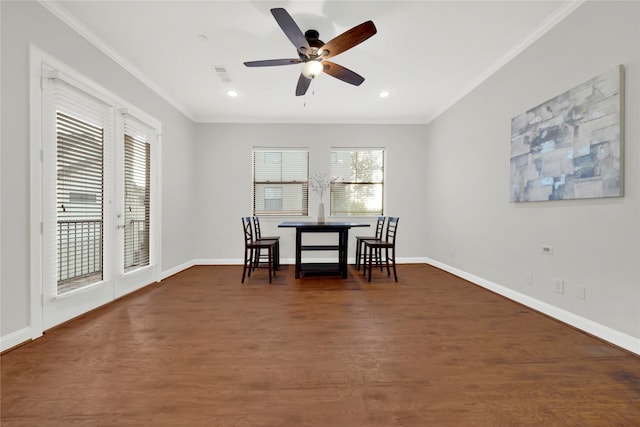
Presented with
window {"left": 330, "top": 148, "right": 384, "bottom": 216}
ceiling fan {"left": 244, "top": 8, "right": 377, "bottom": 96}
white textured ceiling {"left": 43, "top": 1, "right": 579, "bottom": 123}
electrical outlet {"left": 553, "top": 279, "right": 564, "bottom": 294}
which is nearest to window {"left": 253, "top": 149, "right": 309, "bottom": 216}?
window {"left": 330, "top": 148, "right": 384, "bottom": 216}

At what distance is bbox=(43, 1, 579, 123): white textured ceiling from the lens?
2.34 m

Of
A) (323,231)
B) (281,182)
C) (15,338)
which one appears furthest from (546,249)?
(15,338)

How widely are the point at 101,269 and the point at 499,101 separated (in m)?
5.14

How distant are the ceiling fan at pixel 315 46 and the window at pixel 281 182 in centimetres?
227

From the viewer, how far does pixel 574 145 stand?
2229 mm

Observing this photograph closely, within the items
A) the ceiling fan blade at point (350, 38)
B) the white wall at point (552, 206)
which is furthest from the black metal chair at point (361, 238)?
the ceiling fan blade at point (350, 38)

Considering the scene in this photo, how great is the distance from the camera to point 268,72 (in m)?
3.38

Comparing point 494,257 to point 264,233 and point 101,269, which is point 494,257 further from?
point 101,269

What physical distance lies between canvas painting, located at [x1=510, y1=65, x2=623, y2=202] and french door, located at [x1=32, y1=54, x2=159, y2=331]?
455 cm

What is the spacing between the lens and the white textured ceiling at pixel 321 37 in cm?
234

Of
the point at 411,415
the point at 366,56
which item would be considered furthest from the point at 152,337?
the point at 366,56

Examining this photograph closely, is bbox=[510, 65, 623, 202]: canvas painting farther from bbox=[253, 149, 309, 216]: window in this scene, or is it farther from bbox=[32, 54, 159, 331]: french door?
bbox=[32, 54, 159, 331]: french door

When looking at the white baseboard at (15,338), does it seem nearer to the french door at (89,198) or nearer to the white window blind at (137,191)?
the french door at (89,198)

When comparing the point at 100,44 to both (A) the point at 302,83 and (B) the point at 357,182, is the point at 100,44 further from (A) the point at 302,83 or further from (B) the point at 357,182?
(B) the point at 357,182
